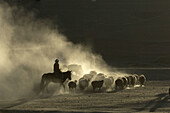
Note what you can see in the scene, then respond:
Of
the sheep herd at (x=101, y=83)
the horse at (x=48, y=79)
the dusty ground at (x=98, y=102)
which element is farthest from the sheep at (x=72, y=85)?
A: the dusty ground at (x=98, y=102)

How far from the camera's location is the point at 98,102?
65.3ft

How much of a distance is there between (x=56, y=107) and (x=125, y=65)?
81.5ft

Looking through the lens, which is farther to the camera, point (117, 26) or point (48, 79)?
point (117, 26)

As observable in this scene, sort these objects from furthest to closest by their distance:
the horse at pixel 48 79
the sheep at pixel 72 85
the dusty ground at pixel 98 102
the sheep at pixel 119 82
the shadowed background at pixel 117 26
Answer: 1. the shadowed background at pixel 117 26
2. the sheep at pixel 119 82
3. the sheep at pixel 72 85
4. the horse at pixel 48 79
5. the dusty ground at pixel 98 102

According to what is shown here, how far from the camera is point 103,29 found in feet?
216

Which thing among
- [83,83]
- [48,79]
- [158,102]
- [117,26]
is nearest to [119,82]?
[83,83]

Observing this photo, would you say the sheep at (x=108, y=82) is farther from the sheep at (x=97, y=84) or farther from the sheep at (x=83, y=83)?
the sheep at (x=83, y=83)

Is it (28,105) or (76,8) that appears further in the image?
(76,8)

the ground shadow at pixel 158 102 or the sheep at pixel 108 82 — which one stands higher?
the sheep at pixel 108 82

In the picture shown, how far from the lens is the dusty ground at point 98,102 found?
18.2m

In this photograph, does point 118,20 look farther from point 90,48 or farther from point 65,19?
point 90,48

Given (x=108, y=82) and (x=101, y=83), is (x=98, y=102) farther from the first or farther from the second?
(x=108, y=82)

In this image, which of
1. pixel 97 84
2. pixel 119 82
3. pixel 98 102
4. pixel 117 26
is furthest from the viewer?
pixel 117 26

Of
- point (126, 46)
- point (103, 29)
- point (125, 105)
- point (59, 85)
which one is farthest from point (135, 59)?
point (125, 105)
